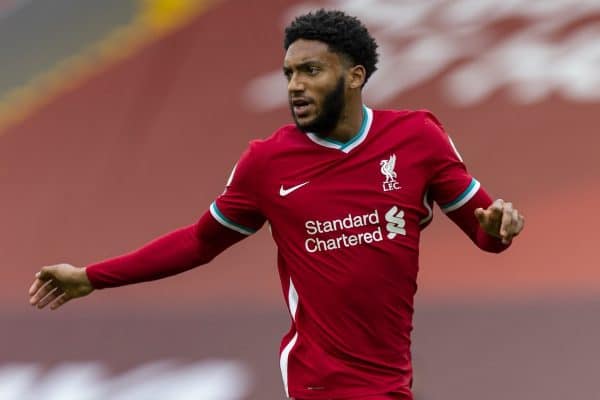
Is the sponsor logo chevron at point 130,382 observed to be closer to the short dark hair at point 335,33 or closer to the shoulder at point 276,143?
the shoulder at point 276,143

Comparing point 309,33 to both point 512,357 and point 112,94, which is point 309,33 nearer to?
point 512,357

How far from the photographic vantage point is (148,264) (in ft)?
13.2

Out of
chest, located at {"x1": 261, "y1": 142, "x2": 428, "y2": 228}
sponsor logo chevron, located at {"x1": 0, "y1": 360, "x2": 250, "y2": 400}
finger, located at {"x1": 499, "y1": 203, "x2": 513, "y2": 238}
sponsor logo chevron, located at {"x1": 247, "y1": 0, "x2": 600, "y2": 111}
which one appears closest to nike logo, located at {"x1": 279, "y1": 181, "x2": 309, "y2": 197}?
chest, located at {"x1": 261, "y1": 142, "x2": 428, "y2": 228}

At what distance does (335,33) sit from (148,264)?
2.92ft

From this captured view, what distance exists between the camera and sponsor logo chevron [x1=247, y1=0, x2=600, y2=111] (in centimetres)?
663

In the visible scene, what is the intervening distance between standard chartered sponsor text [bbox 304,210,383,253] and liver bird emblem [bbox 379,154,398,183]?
0.34 feet

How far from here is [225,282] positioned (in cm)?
648

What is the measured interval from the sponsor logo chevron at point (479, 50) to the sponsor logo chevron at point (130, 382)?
5.92 feet

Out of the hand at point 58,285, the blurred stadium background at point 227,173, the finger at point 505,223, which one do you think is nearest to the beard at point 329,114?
the finger at point 505,223

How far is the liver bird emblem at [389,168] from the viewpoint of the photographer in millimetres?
3764

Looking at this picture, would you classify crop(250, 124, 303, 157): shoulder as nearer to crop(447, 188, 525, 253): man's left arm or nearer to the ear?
the ear

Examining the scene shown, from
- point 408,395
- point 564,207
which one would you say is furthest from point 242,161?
point 564,207

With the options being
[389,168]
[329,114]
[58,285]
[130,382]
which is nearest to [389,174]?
[389,168]

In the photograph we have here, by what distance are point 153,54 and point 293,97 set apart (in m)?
4.21
